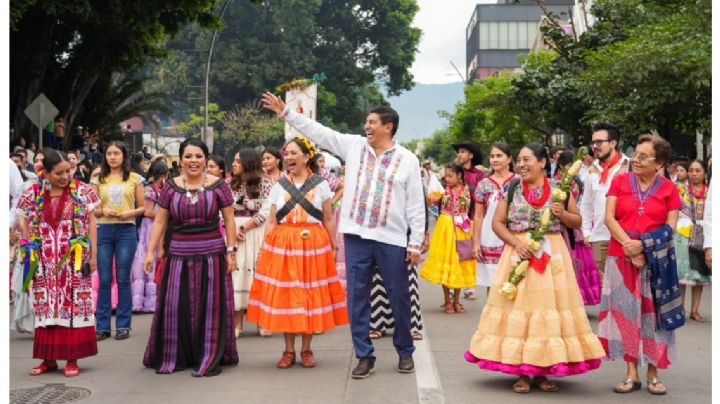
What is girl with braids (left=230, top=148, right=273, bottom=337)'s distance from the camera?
1101cm

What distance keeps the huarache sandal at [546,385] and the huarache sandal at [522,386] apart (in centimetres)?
10

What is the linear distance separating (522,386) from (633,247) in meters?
1.21

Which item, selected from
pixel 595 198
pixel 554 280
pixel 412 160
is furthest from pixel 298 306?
pixel 595 198

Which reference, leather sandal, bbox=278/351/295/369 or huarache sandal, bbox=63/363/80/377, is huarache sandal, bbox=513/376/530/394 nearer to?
leather sandal, bbox=278/351/295/369

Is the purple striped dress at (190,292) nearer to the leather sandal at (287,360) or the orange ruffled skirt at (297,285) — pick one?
the orange ruffled skirt at (297,285)

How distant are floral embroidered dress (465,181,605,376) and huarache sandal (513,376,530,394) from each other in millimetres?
138

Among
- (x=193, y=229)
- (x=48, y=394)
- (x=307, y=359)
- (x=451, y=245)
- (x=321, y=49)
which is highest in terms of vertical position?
(x=321, y=49)

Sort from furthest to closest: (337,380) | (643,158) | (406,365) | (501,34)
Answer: (501,34) < (406,365) < (337,380) < (643,158)

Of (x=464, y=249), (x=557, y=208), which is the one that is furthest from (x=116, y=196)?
(x=557, y=208)

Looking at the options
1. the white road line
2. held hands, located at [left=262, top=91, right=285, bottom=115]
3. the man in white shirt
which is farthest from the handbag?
held hands, located at [left=262, top=91, right=285, bottom=115]

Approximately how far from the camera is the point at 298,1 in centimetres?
6456

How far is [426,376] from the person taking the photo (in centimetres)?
848

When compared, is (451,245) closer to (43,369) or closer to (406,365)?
(406,365)

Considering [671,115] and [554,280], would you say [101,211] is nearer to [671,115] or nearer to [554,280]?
[554,280]
